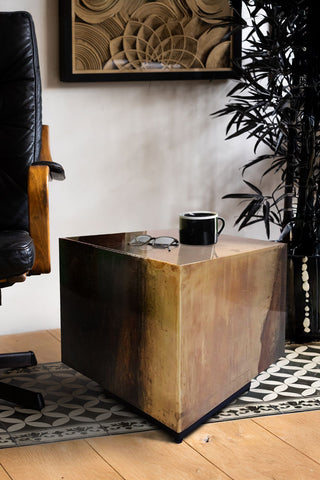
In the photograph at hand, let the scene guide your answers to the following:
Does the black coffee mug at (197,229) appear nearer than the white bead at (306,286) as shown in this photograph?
Yes

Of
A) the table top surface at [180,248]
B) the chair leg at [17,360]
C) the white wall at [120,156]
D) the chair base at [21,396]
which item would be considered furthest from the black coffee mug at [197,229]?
the white wall at [120,156]

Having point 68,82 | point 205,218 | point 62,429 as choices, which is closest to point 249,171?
point 68,82

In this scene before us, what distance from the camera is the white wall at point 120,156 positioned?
89.0 inches

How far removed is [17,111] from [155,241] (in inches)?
23.0

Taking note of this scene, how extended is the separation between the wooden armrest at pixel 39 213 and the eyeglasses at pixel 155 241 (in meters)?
0.23

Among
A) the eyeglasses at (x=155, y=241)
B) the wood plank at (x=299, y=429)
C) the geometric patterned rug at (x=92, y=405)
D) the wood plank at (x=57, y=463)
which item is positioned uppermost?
the eyeglasses at (x=155, y=241)

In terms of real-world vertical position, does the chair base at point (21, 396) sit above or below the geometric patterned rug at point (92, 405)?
above

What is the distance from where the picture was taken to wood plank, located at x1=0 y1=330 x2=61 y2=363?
2.08 meters

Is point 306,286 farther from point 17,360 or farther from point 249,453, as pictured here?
point 17,360

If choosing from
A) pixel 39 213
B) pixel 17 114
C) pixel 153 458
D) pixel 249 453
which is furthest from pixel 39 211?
pixel 249 453

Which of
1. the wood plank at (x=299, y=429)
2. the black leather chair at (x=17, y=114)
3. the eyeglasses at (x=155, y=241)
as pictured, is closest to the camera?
the wood plank at (x=299, y=429)

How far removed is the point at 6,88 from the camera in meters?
1.81

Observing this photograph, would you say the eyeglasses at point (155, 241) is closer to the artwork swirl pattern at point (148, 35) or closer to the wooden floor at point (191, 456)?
the wooden floor at point (191, 456)

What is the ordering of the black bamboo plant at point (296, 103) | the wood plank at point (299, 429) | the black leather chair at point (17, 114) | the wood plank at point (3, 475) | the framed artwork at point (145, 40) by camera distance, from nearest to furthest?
the wood plank at point (3, 475), the wood plank at point (299, 429), the black leather chair at point (17, 114), the black bamboo plant at point (296, 103), the framed artwork at point (145, 40)
